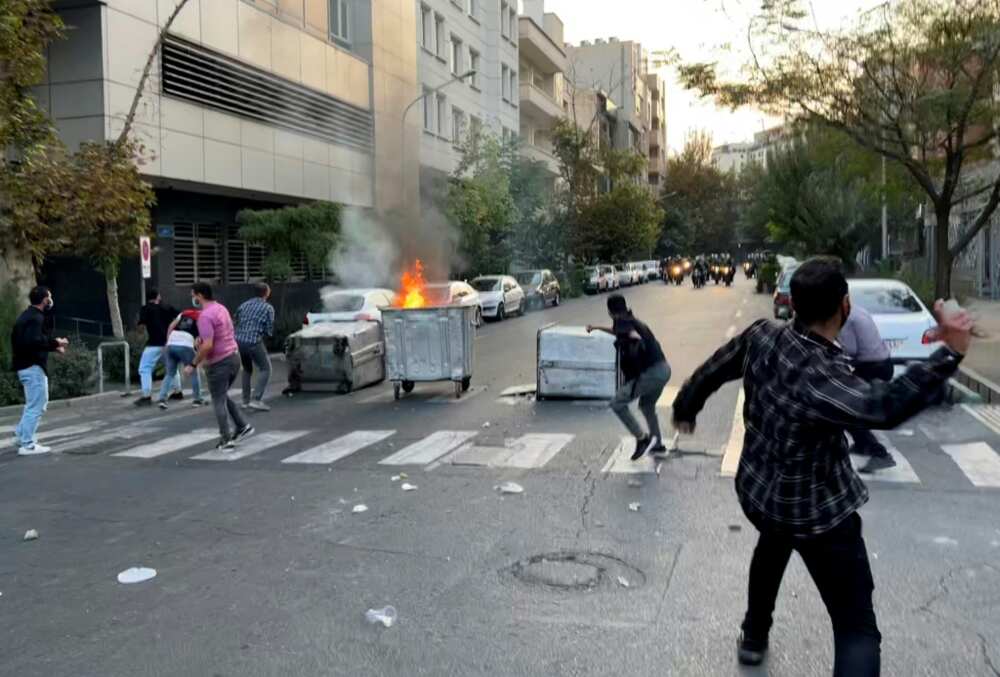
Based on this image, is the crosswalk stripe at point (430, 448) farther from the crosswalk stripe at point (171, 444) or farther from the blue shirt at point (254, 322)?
the blue shirt at point (254, 322)

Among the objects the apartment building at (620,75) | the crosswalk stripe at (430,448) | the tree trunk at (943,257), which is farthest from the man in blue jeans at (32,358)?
the apartment building at (620,75)

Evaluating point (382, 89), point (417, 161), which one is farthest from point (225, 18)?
point (417, 161)

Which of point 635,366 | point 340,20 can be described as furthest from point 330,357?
point 340,20

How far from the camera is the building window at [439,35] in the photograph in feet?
120

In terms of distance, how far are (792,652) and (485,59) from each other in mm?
40968

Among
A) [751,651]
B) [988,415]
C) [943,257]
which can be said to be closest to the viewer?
[751,651]

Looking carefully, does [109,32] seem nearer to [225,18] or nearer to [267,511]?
[225,18]

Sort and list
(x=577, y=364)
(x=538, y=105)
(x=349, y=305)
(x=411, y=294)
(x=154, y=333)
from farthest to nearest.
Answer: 1. (x=538, y=105)
2. (x=349, y=305)
3. (x=411, y=294)
4. (x=154, y=333)
5. (x=577, y=364)

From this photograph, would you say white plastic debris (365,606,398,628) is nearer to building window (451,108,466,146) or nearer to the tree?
the tree

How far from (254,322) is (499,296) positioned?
16.9m

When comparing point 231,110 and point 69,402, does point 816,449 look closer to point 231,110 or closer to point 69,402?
point 69,402

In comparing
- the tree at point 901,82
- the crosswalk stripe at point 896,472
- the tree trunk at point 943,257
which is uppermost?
the tree at point 901,82

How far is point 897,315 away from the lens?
484 inches

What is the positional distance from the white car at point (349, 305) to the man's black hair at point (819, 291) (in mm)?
13050
